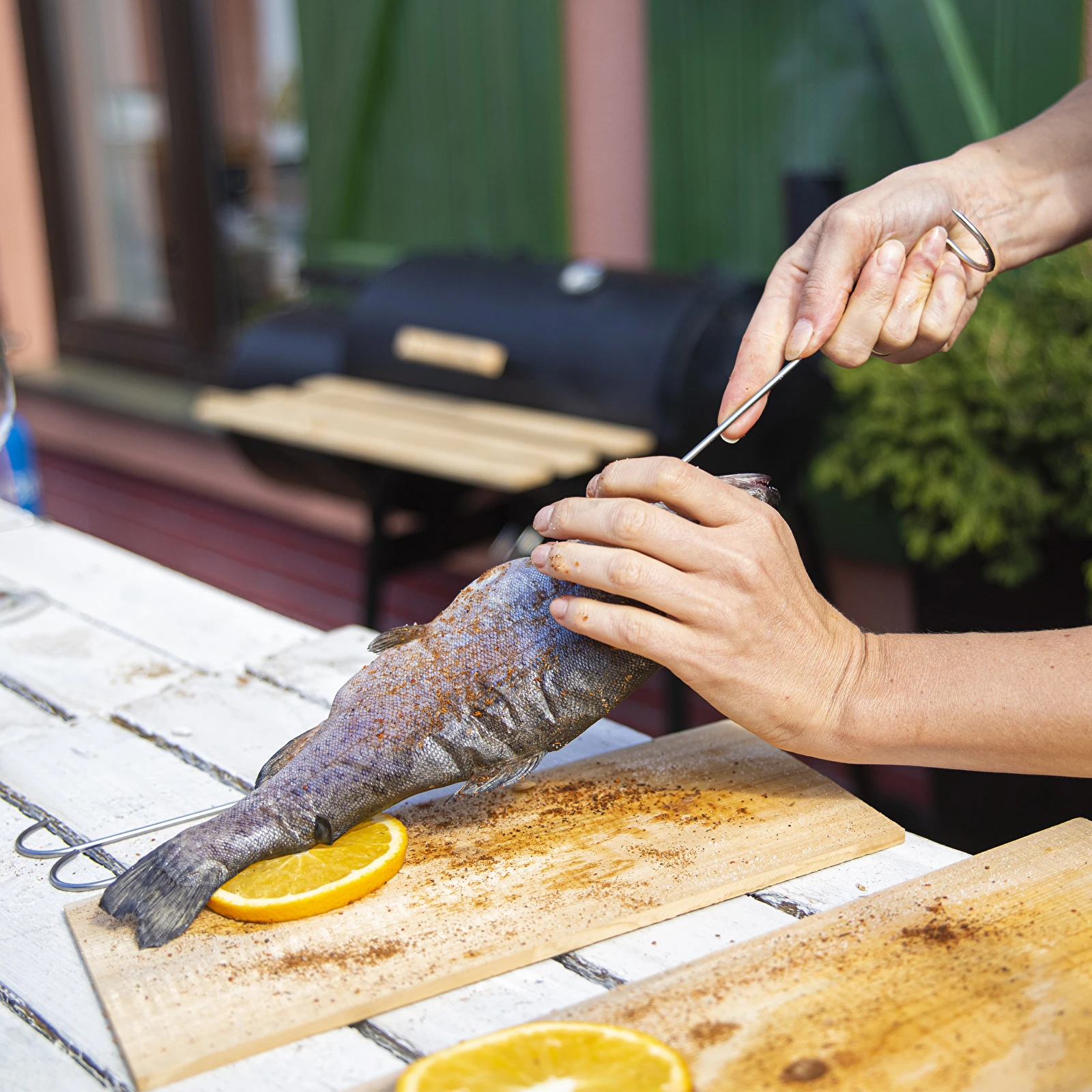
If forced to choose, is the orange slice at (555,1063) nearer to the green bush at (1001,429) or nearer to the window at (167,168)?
the green bush at (1001,429)

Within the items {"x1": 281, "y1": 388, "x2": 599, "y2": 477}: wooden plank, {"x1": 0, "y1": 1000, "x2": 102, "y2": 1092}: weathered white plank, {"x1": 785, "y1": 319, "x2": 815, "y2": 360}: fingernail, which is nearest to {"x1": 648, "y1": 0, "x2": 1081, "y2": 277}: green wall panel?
{"x1": 281, "y1": 388, "x2": 599, "y2": 477}: wooden plank

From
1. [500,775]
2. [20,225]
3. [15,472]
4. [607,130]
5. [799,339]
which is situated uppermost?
[607,130]

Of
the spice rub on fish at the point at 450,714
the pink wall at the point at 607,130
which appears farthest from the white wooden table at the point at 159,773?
the pink wall at the point at 607,130

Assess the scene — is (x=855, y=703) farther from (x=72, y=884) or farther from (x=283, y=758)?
(x=72, y=884)

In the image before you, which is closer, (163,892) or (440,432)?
(163,892)

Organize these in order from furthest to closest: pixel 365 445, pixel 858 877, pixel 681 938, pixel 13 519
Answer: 1. pixel 365 445
2. pixel 13 519
3. pixel 858 877
4. pixel 681 938

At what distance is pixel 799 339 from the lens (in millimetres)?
→ 1709

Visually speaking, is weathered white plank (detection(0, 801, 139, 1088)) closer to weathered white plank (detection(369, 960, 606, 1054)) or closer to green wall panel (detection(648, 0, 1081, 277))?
weathered white plank (detection(369, 960, 606, 1054))

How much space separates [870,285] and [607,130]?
323 centimetres

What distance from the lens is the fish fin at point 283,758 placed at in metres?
1.43

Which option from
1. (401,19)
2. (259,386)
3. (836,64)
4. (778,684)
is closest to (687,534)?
(778,684)

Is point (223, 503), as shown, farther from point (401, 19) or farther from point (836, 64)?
point (836, 64)

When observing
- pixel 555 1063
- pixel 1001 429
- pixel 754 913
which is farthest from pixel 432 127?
pixel 555 1063

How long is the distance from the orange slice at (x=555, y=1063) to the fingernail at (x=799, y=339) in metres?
0.98
